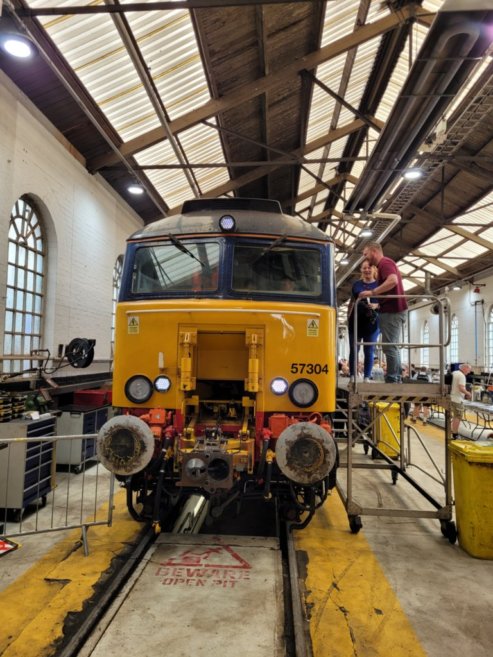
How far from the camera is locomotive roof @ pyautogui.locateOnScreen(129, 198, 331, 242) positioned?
4.70m

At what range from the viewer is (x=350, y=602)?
11.5 feet

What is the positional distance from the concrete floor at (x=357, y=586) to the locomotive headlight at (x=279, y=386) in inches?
64.8

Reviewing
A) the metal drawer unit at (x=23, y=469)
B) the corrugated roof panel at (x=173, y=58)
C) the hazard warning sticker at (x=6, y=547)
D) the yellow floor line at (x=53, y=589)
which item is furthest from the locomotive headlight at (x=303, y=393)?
the corrugated roof panel at (x=173, y=58)

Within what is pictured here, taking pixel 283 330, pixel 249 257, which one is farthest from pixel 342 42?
pixel 283 330

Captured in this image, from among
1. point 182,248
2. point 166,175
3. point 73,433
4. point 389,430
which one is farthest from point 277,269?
point 166,175

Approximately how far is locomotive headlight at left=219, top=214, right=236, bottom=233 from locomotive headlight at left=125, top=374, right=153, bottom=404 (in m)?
1.78

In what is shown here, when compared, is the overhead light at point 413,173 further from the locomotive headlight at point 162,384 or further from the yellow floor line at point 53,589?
the yellow floor line at point 53,589

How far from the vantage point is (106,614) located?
10.6ft

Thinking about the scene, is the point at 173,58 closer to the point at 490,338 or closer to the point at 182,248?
the point at 182,248

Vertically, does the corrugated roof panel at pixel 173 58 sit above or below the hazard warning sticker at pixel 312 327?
above

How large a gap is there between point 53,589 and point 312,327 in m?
3.27

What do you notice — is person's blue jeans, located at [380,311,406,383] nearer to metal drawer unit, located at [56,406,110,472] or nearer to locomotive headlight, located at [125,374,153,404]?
locomotive headlight, located at [125,374,153,404]

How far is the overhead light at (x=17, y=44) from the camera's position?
18.1 ft

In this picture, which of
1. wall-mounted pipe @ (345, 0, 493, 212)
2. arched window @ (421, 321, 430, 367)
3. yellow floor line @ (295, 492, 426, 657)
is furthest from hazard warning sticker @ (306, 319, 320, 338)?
arched window @ (421, 321, 430, 367)
